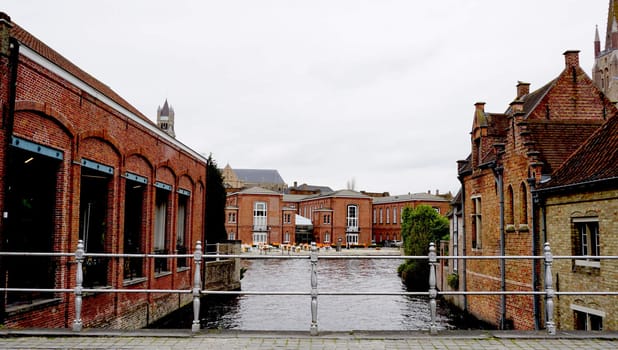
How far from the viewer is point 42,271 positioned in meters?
10.7

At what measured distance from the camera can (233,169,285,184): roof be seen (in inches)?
4489

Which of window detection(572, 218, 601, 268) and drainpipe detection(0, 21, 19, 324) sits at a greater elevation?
drainpipe detection(0, 21, 19, 324)

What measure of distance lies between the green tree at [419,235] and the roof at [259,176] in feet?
260

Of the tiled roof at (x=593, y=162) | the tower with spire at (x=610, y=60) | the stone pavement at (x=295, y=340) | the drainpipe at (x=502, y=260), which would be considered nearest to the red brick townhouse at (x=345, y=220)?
the tower with spire at (x=610, y=60)

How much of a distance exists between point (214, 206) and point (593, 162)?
25.1 m

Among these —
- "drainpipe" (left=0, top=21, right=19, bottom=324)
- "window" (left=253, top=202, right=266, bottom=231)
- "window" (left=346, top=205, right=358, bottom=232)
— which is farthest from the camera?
"window" (left=346, top=205, right=358, bottom=232)

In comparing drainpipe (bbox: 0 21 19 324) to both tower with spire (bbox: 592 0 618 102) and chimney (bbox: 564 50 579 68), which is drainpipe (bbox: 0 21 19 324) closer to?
chimney (bbox: 564 50 579 68)

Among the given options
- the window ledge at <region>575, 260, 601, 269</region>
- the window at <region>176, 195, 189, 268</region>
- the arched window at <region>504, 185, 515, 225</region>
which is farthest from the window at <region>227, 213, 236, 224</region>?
the window ledge at <region>575, 260, 601, 269</region>

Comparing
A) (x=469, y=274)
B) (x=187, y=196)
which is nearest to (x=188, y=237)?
(x=187, y=196)

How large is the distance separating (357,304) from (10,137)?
52.1ft

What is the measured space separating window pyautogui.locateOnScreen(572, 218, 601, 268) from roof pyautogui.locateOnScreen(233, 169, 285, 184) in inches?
4047

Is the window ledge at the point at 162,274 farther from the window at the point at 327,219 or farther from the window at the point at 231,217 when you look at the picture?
the window at the point at 327,219

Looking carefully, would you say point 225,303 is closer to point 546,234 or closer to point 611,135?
point 546,234

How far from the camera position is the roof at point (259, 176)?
374 ft
